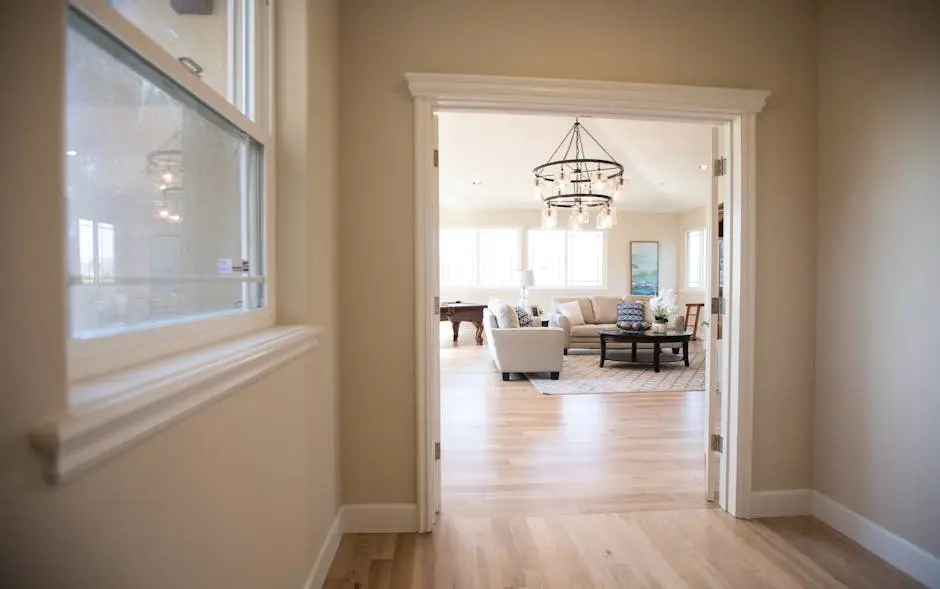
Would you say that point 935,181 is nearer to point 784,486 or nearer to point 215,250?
point 784,486

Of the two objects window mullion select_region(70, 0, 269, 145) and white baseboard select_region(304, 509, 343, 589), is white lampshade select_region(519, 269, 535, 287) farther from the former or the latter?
window mullion select_region(70, 0, 269, 145)

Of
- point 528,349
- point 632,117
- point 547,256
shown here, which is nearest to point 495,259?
point 547,256

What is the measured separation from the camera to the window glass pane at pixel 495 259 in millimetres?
10805

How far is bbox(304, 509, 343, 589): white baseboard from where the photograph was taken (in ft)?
6.31

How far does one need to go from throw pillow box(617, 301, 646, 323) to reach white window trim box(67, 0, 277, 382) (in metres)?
7.37

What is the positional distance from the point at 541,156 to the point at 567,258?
3.17 metres

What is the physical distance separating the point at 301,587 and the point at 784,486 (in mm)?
2430

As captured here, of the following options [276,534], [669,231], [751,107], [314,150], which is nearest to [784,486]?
[751,107]

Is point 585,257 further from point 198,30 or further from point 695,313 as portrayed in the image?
point 198,30

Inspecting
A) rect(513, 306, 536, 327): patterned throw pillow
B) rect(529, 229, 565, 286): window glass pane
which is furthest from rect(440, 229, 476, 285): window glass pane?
rect(513, 306, 536, 327): patterned throw pillow

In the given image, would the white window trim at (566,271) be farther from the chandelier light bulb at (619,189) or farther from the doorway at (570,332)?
the chandelier light bulb at (619,189)

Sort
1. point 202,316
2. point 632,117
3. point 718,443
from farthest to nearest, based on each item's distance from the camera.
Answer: point 718,443
point 632,117
point 202,316

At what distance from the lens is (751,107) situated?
8.42 ft

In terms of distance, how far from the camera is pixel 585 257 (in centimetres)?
1098
